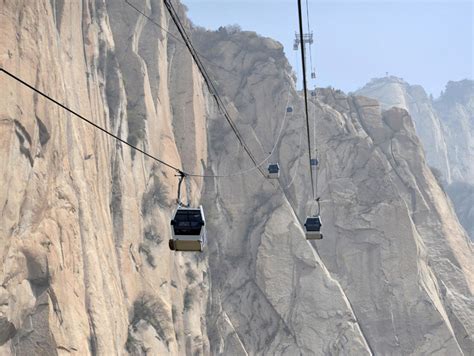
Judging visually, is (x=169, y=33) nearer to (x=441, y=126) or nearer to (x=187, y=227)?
(x=187, y=227)

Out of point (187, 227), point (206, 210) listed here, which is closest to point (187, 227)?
point (187, 227)

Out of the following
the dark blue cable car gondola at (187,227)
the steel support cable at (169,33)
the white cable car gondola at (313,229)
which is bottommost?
the white cable car gondola at (313,229)

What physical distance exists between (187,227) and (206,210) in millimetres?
34762

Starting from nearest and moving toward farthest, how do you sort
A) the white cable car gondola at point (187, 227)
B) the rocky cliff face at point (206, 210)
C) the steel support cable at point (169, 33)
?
the white cable car gondola at point (187, 227) → the rocky cliff face at point (206, 210) → the steel support cable at point (169, 33)

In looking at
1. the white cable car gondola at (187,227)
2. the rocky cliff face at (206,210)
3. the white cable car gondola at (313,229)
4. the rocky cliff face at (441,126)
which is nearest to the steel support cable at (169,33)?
the rocky cliff face at (206,210)

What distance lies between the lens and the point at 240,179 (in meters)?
52.6

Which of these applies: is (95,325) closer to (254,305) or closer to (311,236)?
(311,236)

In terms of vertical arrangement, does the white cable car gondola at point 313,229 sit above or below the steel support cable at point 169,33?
below

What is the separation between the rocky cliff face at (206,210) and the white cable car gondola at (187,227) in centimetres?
958

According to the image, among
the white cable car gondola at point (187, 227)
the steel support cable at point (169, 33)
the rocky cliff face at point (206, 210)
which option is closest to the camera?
the white cable car gondola at point (187, 227)

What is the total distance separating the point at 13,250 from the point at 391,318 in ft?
115

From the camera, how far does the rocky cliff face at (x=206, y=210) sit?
24.5 meters

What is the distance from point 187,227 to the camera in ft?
49.5

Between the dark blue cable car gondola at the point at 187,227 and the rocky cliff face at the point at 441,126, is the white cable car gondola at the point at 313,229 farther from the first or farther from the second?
the rocky cliff face at the point at 441,126
